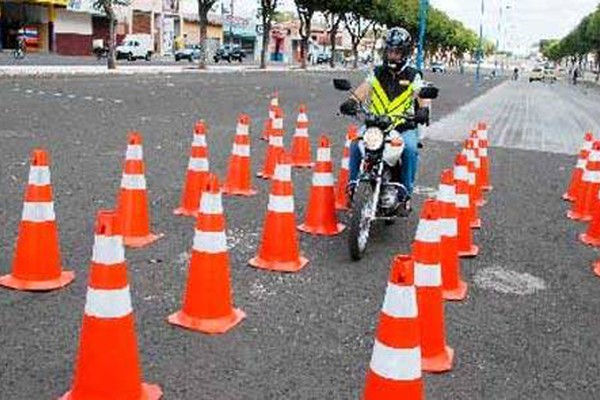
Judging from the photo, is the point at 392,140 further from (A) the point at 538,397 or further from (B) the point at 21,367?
(B) the point at 21,367

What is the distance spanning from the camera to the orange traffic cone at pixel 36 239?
16.1ft

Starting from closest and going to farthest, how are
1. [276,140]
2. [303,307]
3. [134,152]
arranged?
1. [303,307]
2. [134,152]
3. [276,140]

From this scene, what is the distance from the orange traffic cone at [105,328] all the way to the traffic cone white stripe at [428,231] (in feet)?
5.46

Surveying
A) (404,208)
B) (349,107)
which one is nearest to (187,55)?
(349,107)

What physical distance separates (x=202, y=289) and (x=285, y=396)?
1.03 meters

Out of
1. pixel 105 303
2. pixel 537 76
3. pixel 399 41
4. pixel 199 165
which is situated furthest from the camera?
pixel 537 76

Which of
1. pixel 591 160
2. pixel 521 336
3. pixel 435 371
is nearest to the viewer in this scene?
pixel 435 371

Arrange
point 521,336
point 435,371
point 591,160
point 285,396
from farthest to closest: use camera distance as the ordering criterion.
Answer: point 591,160
point 521,336
point 435,371
point 285,396

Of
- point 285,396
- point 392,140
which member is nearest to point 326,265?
point 392,140

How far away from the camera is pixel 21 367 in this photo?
3838mm

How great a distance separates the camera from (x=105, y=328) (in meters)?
3.46

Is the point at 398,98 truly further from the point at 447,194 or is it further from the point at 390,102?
the point at 447,194

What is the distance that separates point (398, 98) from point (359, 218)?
140cm

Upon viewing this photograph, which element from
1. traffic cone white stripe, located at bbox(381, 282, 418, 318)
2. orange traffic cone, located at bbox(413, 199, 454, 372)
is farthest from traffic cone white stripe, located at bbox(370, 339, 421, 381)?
orange traffic cone, located at bbox(413, 199, 454, 372)
